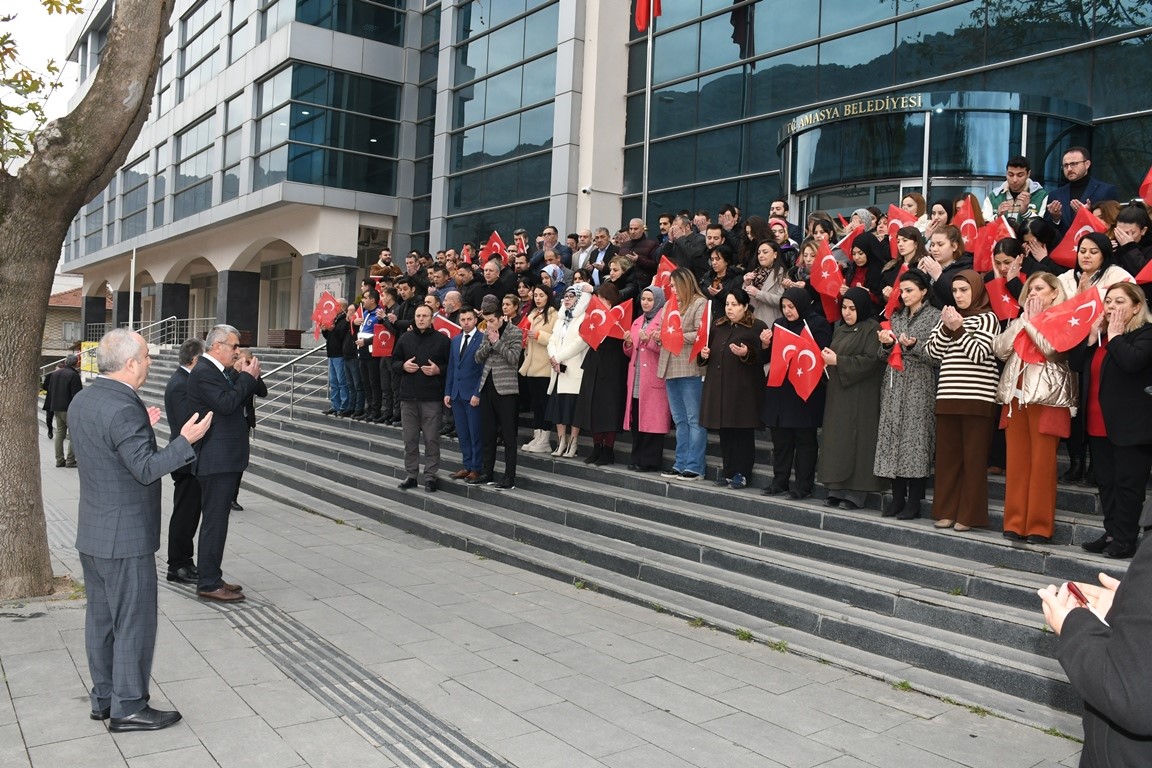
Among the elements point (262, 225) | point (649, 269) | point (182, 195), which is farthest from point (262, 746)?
point (182, 195)

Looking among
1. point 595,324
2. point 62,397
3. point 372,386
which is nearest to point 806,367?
point 595,324

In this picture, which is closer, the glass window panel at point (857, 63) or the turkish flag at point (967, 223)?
the turkish flag at point (967, 223)

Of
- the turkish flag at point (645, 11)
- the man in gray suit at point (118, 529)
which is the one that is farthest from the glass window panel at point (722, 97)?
the man in gray suit at point (118, 529)

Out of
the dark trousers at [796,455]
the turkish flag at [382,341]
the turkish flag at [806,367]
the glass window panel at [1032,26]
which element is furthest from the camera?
the turkish flag at [382,341]

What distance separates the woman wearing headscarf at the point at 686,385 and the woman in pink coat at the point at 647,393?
0.14 meters

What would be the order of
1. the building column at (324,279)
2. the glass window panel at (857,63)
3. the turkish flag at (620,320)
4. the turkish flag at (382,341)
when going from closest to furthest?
the turkish flag at (620,320) → the turkish flag at (382,341) → the glass window panel at (857,63) → the building column at (324,279)

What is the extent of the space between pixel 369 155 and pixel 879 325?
22924mm

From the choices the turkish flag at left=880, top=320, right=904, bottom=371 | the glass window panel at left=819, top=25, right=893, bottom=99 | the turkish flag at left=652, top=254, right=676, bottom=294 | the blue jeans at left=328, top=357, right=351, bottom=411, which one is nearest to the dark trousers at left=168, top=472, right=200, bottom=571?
the turkish flag at left=652, top=254, right=676, bottom=294

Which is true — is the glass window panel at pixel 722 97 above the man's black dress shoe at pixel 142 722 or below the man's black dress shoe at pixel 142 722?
above

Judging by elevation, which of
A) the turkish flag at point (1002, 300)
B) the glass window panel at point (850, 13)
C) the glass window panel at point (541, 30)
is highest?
the glass window panel at point (541, 30)

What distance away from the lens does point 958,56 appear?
1399 cm

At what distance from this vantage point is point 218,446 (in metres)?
6.89

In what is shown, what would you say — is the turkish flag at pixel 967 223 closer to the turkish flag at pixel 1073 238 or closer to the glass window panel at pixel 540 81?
the turkish flag at pixel 1073 238

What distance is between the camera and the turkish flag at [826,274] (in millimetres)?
8227
